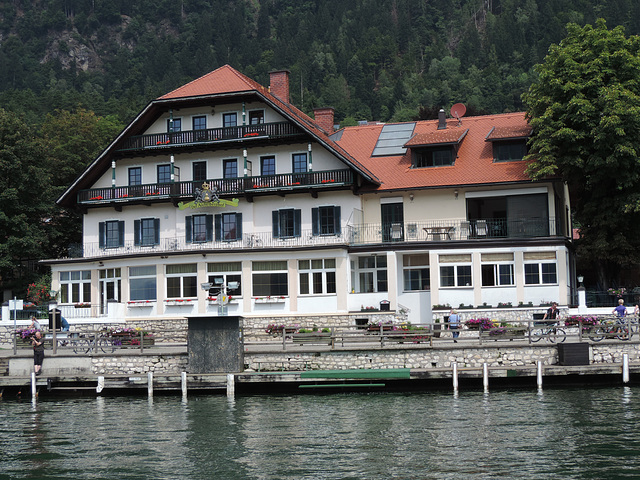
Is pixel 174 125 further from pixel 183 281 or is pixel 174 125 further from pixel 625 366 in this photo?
pixel 625 366

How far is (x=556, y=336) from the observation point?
100ft

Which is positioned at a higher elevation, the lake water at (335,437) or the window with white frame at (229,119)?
the window with white frame at (229,119)

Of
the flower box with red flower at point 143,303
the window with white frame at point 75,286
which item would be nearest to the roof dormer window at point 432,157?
the flower box with red flower at point 143,303

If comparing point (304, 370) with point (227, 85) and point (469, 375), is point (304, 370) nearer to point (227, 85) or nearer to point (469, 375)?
point (469, 375)

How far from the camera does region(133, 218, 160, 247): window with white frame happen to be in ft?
152

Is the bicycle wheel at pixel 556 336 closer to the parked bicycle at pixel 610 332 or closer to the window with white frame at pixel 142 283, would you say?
the parked bicycle at pixel 610 332

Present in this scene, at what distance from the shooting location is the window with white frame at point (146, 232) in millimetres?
46188

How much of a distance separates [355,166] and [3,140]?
23.9 m

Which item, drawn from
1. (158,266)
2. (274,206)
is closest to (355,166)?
(274,206)

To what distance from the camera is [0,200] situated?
5212 cm

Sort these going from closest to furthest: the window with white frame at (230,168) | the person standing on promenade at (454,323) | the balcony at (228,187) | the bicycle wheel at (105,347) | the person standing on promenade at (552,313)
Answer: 1. the bicycle wheel at (105,347)
2. the person standing on promenade at (454,323)
3. the person standing on promenade at (552,313)
4. the balcony at (228,187)
5. the window with white frame at (230,168)

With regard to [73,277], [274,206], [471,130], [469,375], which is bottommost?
[469,375]

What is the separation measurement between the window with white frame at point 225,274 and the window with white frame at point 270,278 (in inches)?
30.1

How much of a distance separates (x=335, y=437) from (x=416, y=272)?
22.5 meters
